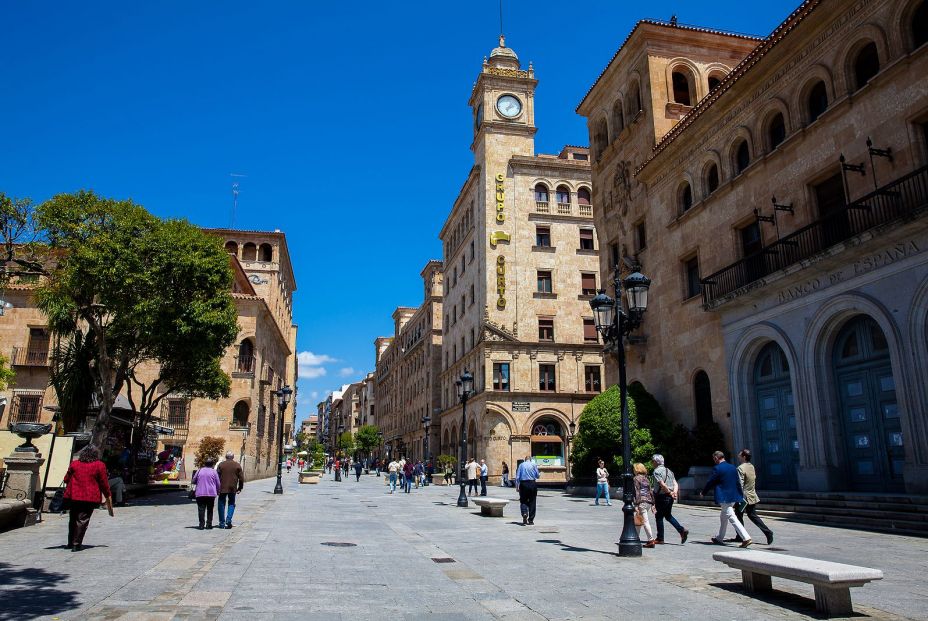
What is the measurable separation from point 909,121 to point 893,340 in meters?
4.92

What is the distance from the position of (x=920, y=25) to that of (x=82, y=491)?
19463mm

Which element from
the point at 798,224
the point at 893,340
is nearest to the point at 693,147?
the point at 798,224

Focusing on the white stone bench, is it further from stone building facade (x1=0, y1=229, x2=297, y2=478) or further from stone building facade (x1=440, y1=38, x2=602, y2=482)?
stone building facade (x1=440, y1=38, x2=602, y2=482)

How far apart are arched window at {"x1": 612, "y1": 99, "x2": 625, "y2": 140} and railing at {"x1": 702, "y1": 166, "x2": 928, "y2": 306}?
10549 mm

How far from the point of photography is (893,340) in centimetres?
1415

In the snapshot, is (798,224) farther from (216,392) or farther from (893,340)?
(216,392)

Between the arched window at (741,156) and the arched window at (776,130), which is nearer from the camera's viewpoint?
the arched window at (776,130)

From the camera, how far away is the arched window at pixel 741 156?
20.6 meters

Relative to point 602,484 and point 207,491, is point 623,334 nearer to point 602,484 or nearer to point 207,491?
point 207,491

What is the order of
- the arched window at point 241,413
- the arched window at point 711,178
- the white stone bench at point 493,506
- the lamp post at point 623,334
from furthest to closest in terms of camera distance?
the arched window at point 241,413
the arched window at point 711,178
the white stone bench at point 493,506
the lamp post at point 623,334

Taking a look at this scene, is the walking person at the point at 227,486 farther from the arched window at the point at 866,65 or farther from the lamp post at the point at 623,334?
the arched window at the point at 866,65

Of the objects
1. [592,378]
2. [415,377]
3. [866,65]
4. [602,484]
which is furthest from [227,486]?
[415,377]

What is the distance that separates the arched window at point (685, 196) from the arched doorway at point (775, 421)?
6.95 m

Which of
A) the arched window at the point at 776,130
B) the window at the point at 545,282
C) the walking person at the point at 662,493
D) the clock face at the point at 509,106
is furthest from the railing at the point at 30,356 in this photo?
the arched window at the point at 776,130
